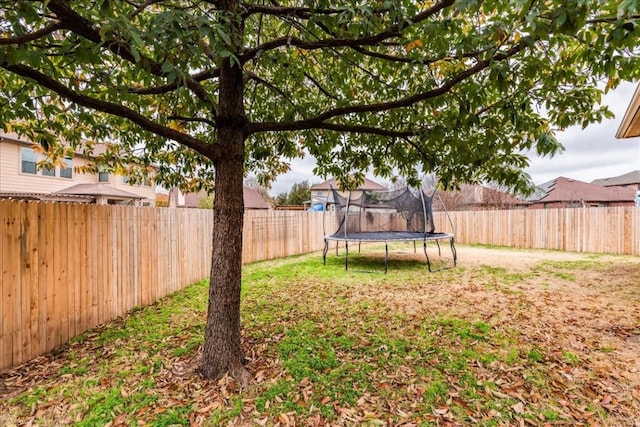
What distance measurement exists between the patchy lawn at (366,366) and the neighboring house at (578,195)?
69.2 feet

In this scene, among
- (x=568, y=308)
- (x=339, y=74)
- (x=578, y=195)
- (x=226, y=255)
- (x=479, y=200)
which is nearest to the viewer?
(x=226, y=255)

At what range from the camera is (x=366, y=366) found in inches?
111

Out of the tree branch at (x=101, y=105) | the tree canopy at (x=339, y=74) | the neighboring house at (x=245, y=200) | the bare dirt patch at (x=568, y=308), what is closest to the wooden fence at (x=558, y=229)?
the bare dirt patch at (x=568, y=308)

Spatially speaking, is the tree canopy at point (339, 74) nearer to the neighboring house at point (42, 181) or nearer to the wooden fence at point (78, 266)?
the wooden fence at point (78, 266)

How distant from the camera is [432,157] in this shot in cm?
334

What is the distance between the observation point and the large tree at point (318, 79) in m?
1.71

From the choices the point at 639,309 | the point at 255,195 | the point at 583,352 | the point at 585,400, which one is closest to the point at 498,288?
the point at 639,309

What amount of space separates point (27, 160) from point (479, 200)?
25.3m

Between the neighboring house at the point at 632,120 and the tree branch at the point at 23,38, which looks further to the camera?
the neighboring house at the point at 632,120

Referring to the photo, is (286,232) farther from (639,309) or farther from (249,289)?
(639,309)

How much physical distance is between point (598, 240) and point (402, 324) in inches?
372

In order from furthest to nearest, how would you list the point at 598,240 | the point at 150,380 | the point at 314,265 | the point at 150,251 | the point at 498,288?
the point at 598,240 < the point at 314,265 < the point at 498,288 < the point at 150,251 < the point at 150,380

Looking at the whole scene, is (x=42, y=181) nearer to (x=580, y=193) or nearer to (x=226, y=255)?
(x=226, y=255)

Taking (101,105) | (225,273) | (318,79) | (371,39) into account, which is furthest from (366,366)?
(318,79)
